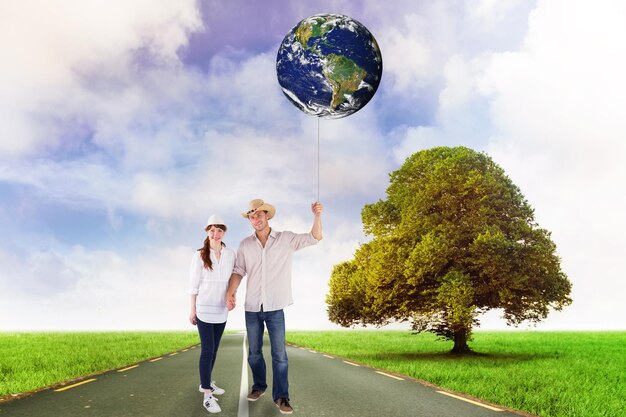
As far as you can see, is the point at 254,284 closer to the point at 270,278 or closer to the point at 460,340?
the point at 270,278

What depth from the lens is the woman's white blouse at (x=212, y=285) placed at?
→ 6.92m

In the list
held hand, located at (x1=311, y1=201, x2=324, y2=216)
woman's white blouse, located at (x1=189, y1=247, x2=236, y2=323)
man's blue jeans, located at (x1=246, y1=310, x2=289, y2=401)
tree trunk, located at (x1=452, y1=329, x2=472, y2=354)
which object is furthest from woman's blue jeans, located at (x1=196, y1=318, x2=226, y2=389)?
tree trunk, located at (x1=452, y1=329, x2=472, y2=354)

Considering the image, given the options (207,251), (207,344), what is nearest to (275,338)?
(207,344)

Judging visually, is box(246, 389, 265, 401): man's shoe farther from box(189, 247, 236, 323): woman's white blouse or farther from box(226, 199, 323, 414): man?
box(189, 247, 236, 323): woman's white blouse

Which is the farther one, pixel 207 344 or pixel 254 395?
pixel 254 395

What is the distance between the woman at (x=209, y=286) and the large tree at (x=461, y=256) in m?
13.2

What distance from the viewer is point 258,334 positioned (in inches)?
271

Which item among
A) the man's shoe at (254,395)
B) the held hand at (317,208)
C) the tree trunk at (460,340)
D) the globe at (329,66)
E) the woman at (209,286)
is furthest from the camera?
the tree trunk at (460,340)

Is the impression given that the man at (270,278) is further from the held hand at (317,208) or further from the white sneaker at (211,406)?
the white sneaker at (211,406)

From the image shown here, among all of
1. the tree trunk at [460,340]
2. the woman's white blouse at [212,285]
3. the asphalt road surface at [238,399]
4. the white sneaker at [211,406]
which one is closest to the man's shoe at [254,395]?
the asphalt road surface at [238,399]

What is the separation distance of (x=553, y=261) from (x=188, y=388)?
1602 cm

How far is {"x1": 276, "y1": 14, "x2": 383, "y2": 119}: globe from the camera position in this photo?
8750mm

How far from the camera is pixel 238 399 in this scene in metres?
8.01

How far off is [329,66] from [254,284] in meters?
4.05
